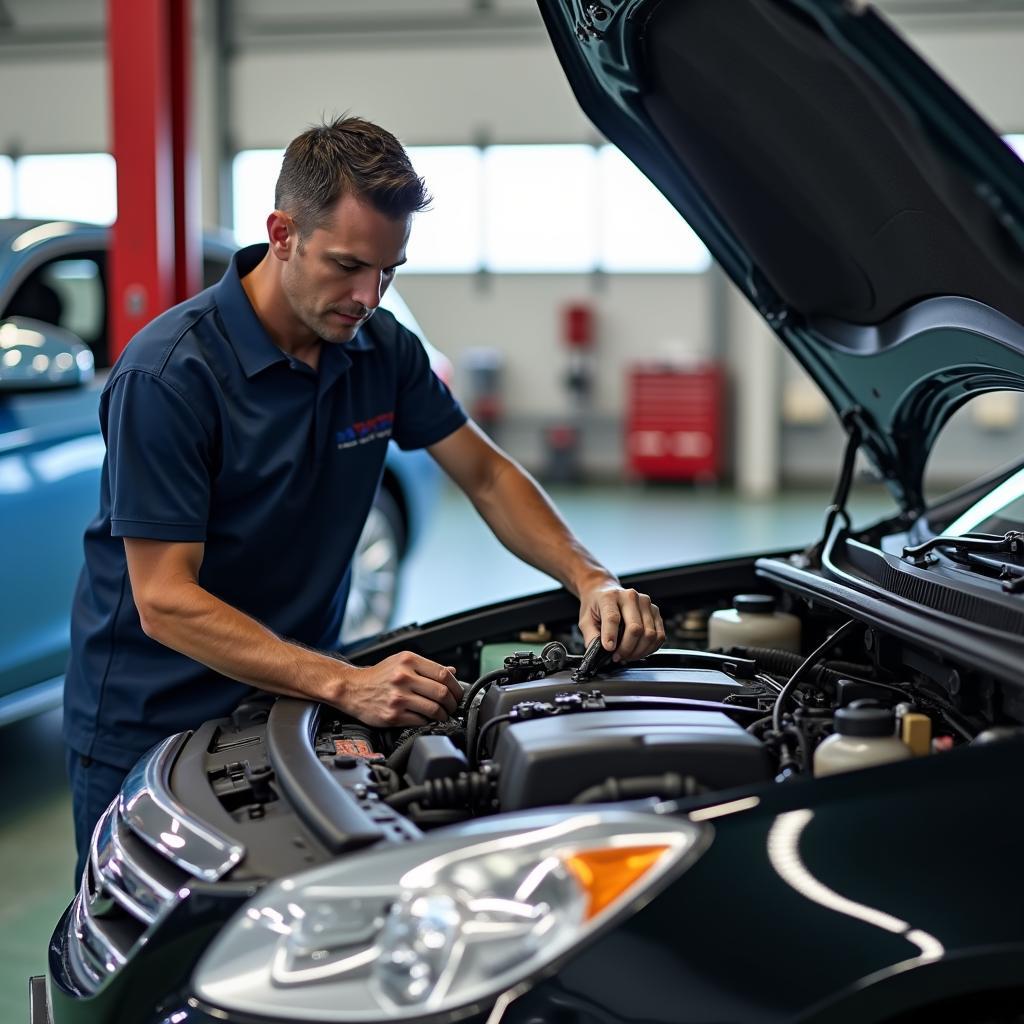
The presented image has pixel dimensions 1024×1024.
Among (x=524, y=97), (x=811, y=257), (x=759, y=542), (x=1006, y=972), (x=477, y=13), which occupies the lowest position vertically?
(x=759, y=542)

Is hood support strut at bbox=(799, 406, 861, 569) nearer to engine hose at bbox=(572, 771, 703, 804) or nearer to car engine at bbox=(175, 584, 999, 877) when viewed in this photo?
car engine at bbox=(175, 584, 999, 877)

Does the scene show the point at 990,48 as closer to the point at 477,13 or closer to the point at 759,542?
the point at 477,13

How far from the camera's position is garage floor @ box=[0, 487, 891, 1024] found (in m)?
2.40

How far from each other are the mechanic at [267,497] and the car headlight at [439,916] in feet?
1.67

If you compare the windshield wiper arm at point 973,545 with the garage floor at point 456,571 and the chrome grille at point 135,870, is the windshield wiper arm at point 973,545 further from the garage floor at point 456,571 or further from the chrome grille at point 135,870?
the garage floor at point 456,571

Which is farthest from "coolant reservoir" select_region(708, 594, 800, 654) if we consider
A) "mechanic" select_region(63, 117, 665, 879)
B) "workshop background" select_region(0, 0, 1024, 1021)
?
"workshop background" select_region(0, 0, 1024, 1021)

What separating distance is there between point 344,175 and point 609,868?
1.04m

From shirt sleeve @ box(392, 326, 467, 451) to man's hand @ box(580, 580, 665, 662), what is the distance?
511 millimetres

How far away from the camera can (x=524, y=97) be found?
30.9ft

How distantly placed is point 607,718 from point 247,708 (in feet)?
1.75

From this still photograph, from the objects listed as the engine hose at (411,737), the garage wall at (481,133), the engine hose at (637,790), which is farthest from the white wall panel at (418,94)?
the engine hose at (637,790)

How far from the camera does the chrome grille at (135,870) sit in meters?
1.18

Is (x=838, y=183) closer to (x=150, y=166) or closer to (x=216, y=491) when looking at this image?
(x=216, y=491)

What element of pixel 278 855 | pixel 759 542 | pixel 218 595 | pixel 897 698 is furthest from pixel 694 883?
pixel 759 542
